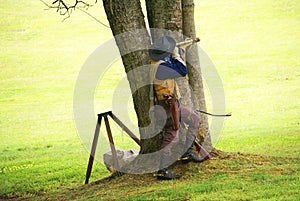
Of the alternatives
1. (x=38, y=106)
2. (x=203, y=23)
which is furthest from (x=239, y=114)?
(x=203, y=23)

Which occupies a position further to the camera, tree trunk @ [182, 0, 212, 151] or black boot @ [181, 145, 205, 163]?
tree trunk @ [182, 0, 212, 151]

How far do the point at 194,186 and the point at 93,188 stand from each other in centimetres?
196

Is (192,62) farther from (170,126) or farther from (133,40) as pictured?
(170,126)

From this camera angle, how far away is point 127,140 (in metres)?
18.9

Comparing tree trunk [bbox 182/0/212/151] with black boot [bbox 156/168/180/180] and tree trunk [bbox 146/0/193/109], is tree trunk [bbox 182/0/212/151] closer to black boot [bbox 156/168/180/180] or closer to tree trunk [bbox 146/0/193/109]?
tree trunk [bbox 146/0/193/109]

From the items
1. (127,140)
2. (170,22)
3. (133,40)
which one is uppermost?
(170,22)

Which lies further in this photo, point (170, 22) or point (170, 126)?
point (170, 22)

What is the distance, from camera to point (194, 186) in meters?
7.90

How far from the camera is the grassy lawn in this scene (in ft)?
27.5

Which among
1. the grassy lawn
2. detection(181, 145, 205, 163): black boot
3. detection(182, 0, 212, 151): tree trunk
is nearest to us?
the grassy lawn

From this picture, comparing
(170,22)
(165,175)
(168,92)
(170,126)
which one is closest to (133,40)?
(170,22)

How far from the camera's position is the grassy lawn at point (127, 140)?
8380 millimetres

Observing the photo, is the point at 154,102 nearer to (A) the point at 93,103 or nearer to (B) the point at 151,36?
(B) the point at 151,36

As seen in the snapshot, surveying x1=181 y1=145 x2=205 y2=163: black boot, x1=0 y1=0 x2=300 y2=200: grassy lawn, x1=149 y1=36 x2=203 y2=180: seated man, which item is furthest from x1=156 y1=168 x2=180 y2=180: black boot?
x1=181 y1=145 x2=205 y2=163: black boot
